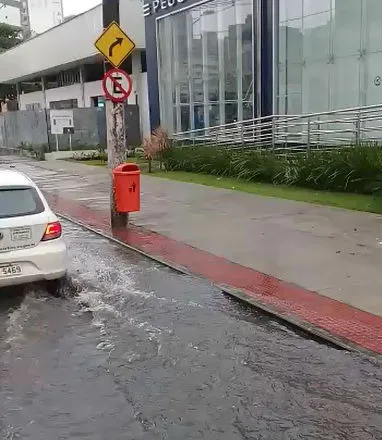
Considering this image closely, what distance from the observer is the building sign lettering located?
25938mm

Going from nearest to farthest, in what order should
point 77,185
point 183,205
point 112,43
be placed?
point 112,43, point 183,205, point 77,185

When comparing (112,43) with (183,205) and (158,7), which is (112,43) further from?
(158,7)

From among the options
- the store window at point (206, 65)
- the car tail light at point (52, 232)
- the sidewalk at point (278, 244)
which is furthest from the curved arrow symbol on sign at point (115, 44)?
the store window at point (206, 65)

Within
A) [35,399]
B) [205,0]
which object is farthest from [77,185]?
[35,399]

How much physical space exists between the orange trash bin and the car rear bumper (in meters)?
3.77

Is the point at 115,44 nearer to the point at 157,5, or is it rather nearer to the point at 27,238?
the point at 27,238

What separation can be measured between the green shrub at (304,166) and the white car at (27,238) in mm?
7200

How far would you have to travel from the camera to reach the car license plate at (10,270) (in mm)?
6301

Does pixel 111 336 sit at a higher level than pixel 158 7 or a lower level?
lower

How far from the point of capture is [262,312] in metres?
6.14

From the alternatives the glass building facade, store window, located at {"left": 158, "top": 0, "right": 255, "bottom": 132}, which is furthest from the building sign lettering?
store window, located at {"left": 158, "top": 0, "right": 255, "bottom": 132}

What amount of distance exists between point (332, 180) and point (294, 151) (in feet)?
11.5

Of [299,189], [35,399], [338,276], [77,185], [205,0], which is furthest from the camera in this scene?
[205,0]

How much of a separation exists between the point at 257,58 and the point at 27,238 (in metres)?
16.5
